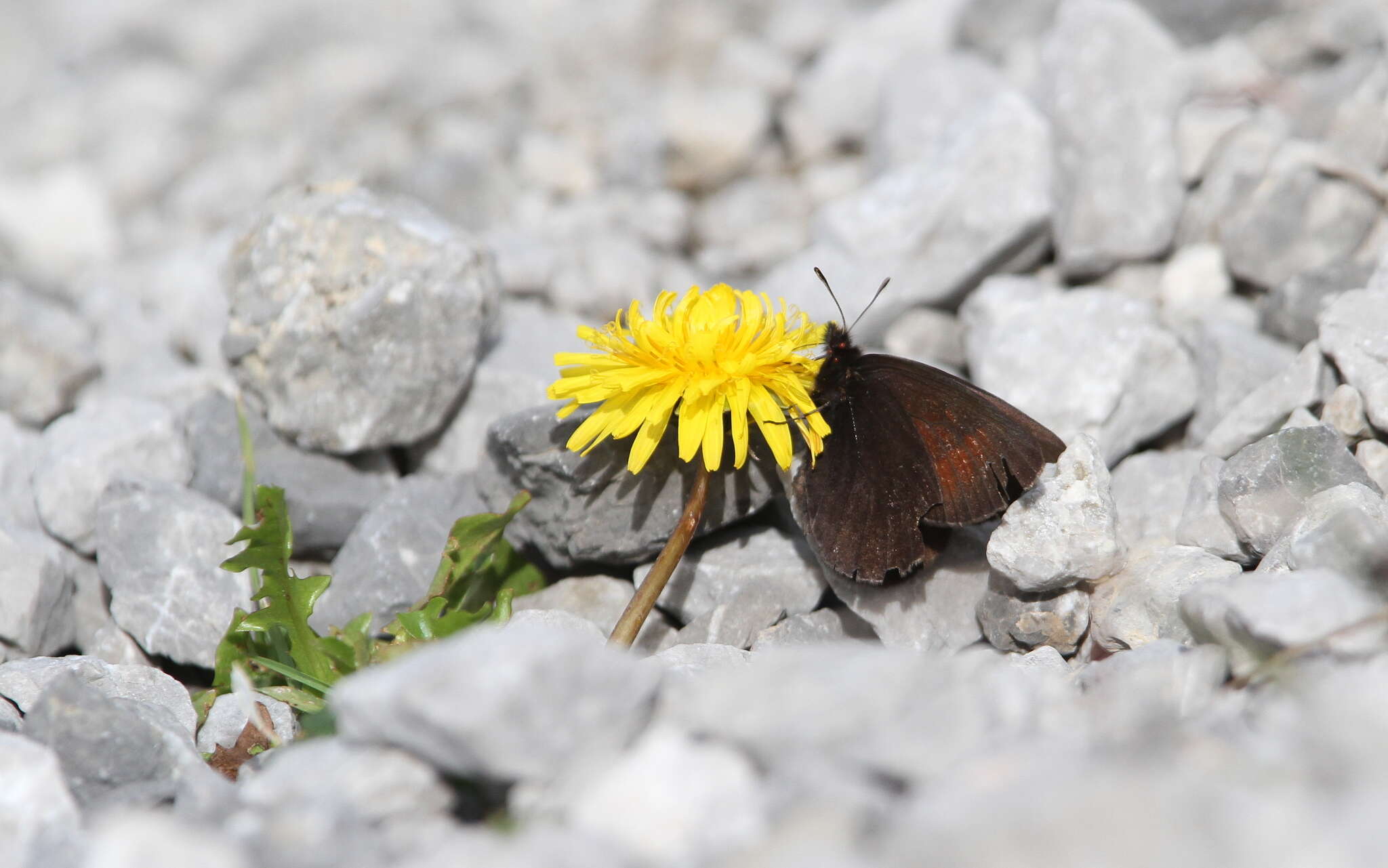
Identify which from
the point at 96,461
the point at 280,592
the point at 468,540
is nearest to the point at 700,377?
the point at 468,540

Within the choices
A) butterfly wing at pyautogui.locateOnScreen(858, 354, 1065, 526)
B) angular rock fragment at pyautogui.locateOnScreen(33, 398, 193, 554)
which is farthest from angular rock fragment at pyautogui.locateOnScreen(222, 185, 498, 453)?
butterfly wing at pyautogui.locateOnScreen(858, 354, 1065, 526)

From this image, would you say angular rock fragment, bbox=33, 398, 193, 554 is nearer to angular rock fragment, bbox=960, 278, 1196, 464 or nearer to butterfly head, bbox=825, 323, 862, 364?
butterfly head, bbox=825, 323, 862, 364

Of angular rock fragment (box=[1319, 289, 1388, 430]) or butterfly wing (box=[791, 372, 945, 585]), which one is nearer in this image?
butterfly wing (box=[791, 372, 945, 585])

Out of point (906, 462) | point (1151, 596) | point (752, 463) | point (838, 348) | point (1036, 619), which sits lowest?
point (1036, 619)

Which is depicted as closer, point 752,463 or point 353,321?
point 752,463

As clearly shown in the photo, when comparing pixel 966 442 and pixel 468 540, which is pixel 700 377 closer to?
pixel 966 442

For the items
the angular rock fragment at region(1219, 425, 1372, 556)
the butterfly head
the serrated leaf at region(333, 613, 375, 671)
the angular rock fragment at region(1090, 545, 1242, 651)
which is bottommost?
the angular rock fragment at region(1090, 545, 1242, 651)

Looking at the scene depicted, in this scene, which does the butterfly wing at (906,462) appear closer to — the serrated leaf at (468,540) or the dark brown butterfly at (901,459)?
the dark brown butterfly at (901,459)
